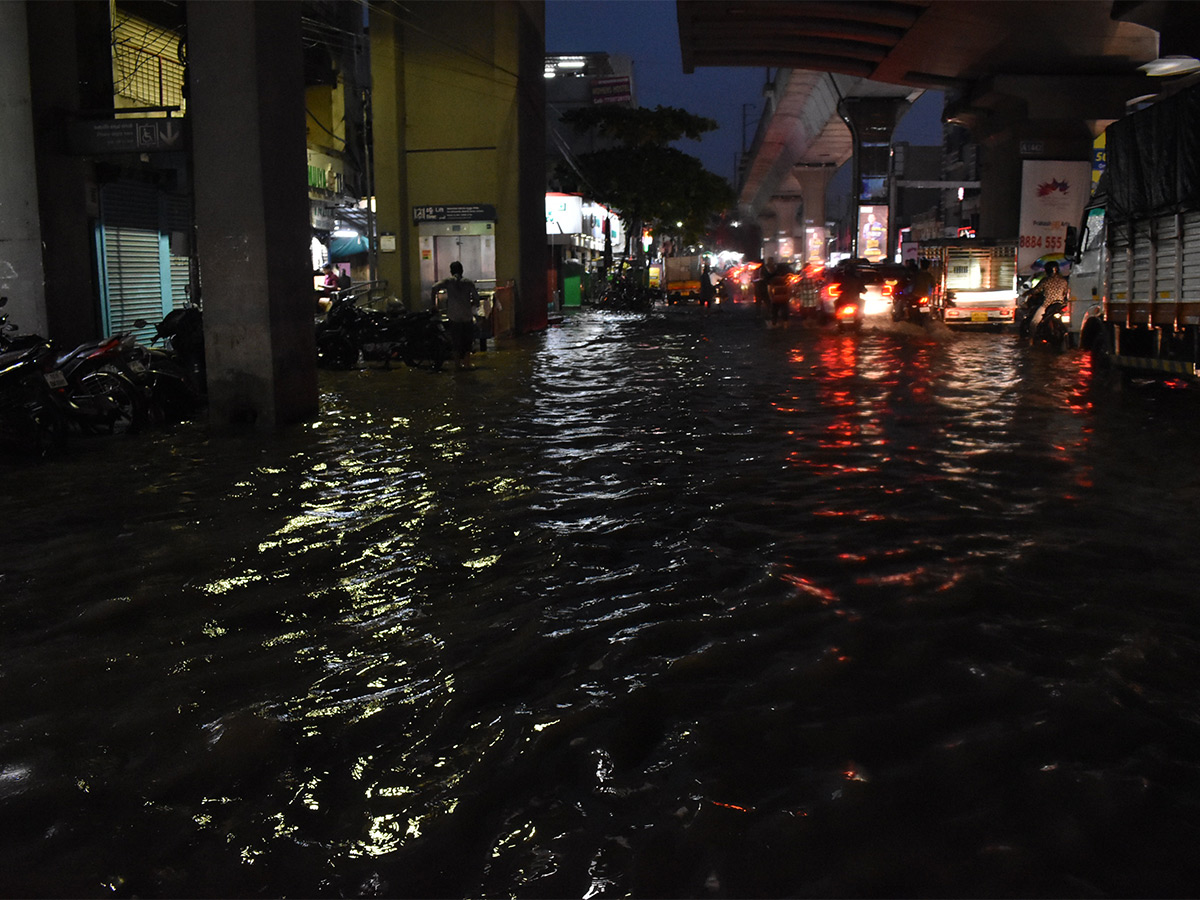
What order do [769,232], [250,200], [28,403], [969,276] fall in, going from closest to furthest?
[28,403] < [250,200] < [969,276] < [769,232]

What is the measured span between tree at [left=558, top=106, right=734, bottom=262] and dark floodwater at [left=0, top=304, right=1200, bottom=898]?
1597 inches

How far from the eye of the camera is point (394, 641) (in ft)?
14.7

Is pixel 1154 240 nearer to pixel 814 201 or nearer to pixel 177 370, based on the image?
pixel 177 370

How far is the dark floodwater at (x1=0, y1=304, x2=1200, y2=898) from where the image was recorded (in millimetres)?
2840

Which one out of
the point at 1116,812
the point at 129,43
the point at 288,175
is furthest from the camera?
the point at 129,43

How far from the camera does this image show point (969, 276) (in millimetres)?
30250

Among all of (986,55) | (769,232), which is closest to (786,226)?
(769,232)

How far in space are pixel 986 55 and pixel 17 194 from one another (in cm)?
2827

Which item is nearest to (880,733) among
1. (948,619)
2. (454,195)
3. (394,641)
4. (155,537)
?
(948,619)

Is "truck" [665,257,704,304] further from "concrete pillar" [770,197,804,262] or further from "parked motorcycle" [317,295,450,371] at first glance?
"parked motorcycle" [317,295,450,371]

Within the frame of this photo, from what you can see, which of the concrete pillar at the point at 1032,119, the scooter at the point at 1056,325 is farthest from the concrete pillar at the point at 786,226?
the scooter at the point at 1056,325

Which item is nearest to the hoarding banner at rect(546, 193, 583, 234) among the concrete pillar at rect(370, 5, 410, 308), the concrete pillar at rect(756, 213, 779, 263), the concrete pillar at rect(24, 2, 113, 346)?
the concrete pillar at rect(370, 5, 410, 308)

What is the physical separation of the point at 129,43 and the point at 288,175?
9.32 meters

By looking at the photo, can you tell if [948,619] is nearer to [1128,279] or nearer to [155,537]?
[155,537]
